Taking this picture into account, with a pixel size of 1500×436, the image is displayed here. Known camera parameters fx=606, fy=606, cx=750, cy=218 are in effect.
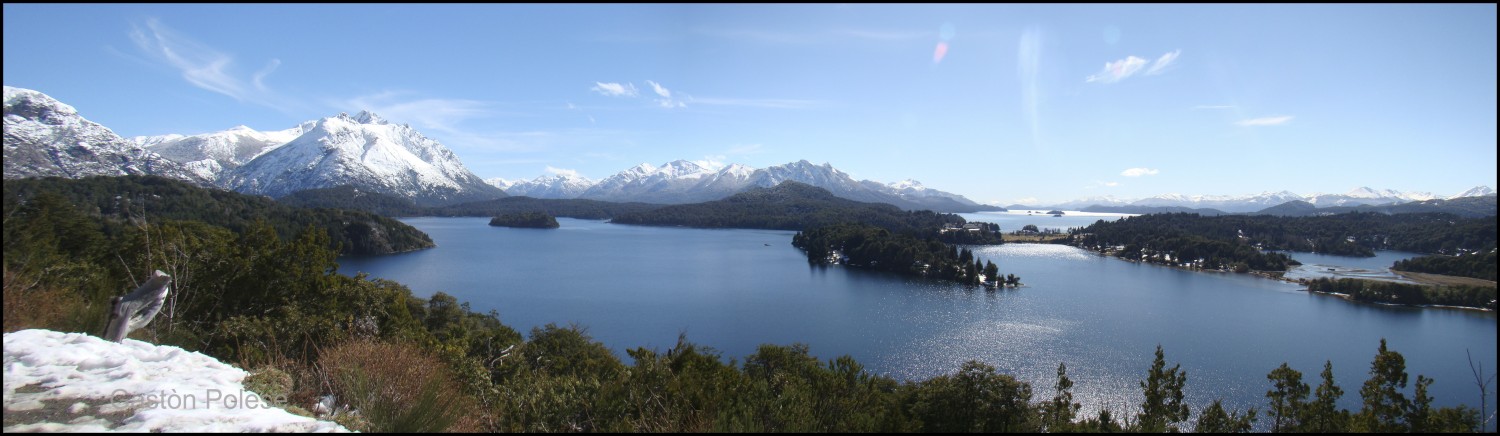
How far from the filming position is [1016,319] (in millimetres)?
36656

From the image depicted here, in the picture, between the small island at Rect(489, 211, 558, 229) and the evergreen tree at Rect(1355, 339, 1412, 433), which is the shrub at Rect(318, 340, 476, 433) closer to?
the evergreen tree at Rect(1355, 339, 1412, 433)

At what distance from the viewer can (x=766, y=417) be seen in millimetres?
5941

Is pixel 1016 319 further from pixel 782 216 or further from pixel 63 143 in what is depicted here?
pixel 63 143

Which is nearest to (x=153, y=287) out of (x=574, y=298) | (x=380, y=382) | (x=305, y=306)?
(x=380, y=382)

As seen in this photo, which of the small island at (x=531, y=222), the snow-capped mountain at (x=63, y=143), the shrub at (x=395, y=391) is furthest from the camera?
the small island at (x=531, y=222)

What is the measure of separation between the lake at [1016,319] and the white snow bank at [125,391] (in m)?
21.4

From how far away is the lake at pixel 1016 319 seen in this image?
2678cm

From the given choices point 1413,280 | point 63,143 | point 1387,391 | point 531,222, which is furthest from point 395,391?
point 63,143

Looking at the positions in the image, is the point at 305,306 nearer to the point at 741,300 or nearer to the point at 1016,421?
the point at 1016,421

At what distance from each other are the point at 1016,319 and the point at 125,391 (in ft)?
127

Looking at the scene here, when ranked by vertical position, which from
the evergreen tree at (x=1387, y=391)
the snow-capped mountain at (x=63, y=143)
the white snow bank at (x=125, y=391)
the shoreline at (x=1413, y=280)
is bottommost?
the shoreline at (x=1413, y=280)

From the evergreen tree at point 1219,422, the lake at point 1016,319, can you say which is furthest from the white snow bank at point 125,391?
the lake at point 1016,319

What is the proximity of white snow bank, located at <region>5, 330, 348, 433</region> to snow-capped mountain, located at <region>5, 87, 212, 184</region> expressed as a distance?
148 meters

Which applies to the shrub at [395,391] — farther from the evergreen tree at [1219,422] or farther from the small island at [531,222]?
the small island at [531,222]
